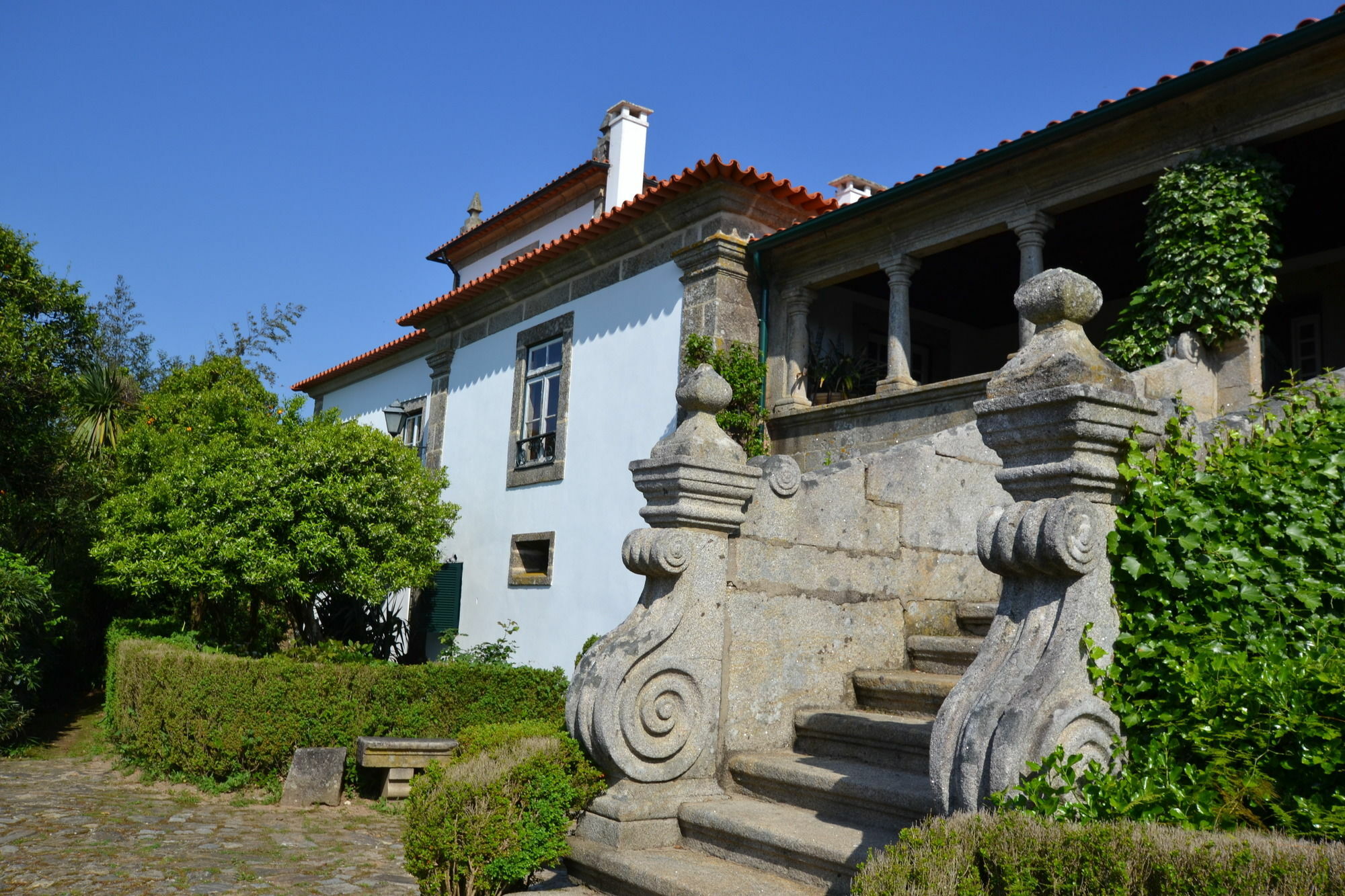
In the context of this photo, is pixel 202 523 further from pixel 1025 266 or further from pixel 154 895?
pixel 1025 266

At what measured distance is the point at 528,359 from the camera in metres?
13.4

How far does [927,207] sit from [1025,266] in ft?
Answer: 3.85

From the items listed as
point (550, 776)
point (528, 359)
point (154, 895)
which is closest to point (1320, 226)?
point (528, 359)

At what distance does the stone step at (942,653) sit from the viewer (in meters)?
4.80

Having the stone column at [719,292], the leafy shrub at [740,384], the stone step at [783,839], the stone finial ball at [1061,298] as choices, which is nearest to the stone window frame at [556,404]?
the stone column at [719,292]

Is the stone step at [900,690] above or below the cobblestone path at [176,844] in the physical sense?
above

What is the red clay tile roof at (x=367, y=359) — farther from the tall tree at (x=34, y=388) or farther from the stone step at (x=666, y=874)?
the stone step at (x=666, y=874)

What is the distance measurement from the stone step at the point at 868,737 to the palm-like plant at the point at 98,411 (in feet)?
42.6

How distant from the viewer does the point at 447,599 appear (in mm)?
14078

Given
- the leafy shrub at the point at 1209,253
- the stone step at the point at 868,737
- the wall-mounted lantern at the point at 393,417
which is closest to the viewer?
the stone step at the point at 868,737

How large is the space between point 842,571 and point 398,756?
4.46 m

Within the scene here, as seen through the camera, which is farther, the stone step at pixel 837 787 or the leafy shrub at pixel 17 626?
the leafy shrub at pixel 17 626

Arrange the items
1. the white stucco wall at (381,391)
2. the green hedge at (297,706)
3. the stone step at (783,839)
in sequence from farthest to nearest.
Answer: the white stucco wall at (381,391) → the green hedge at (297,706) → the stone step at (783,839)

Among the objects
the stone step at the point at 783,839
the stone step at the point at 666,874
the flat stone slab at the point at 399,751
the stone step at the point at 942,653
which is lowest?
the flat stone slab at the point at 399,751
